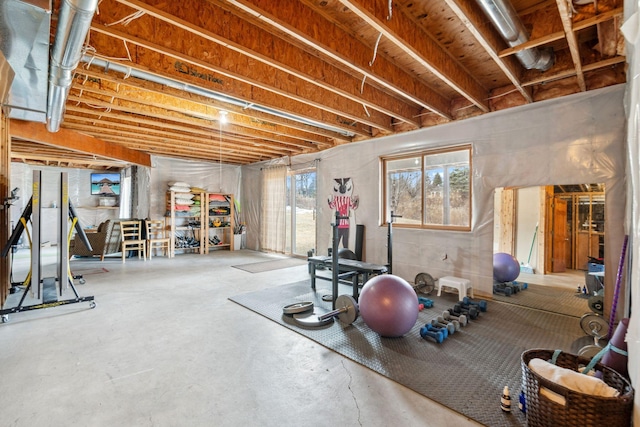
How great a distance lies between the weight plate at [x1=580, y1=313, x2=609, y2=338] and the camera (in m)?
2.86

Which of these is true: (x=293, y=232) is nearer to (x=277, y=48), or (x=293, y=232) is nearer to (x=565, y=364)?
(x=277, y=48)

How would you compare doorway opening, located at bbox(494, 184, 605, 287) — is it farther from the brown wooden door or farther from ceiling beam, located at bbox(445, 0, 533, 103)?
ceiling beam, located at bbox(445, 0, 533, 103)

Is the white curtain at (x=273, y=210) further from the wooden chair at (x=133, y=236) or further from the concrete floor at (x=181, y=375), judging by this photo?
the concrete floor at (x=181, y=375)

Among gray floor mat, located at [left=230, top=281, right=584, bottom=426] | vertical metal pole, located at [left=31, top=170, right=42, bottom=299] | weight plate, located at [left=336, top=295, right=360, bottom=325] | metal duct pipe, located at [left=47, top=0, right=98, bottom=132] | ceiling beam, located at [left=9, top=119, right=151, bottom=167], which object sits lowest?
gray floor mat, located at [left=230, top=281, right=584, bottom=426]

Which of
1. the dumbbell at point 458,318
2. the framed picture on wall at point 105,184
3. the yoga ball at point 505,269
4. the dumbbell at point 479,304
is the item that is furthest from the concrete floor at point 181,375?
the framed picture on wall at point 105,184

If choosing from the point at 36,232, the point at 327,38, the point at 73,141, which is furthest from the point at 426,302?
the point at 73,141

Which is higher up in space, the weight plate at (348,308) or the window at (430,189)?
the window at (430,189)

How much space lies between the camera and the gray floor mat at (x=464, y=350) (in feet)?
6.65

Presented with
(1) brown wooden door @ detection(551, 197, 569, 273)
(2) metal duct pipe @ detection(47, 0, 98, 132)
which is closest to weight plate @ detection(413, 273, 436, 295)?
(1) brown wooden door @ detection(551, 197, 569, 273)

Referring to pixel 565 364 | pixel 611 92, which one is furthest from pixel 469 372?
pixel 611 92

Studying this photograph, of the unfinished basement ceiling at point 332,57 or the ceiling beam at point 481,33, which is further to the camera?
the unfinished basement ceiling at point 332,57

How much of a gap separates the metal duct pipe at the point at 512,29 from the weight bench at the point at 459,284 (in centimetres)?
269

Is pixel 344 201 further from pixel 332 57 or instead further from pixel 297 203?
pixel 332 57

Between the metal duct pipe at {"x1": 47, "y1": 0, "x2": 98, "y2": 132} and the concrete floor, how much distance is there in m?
2.35
